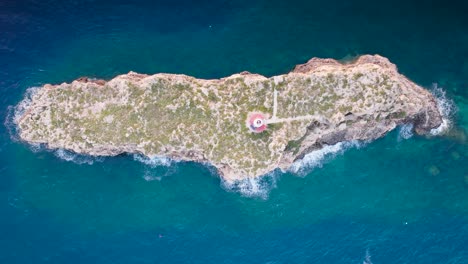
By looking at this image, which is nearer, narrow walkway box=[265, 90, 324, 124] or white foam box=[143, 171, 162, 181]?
narrow walkway box=[265, 90, 324, 124]

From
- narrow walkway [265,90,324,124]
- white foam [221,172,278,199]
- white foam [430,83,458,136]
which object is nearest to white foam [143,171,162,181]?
white foam [221,172,278,199]

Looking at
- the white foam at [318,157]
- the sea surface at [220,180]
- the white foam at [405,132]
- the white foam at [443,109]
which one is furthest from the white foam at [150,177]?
the white foam at [443,109]

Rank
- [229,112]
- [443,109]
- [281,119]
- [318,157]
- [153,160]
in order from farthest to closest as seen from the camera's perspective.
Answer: [318,157] < [153,160] < [443,109] < [281,119] < [229,112]

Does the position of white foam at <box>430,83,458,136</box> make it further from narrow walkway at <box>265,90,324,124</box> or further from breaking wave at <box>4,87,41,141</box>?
breaking wave at <box>4,87,41,141</box>

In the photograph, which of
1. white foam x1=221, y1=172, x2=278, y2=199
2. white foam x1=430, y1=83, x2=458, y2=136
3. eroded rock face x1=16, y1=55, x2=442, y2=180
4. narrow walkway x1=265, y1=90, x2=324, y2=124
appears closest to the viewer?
eroded rock face x1=16, y1=55, x2=442, y2=180

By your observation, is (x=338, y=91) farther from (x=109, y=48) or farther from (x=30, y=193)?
(x=30, y=193)

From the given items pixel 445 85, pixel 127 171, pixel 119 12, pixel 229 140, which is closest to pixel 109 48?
pixel 119 12

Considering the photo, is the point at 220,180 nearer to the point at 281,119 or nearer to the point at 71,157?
the point at 281,119

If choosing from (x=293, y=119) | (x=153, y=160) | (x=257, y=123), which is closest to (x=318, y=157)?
(x=293, y=119)
